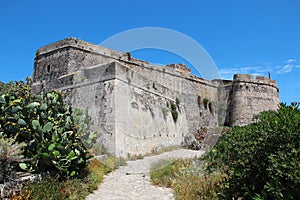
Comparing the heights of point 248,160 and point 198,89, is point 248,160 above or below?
below

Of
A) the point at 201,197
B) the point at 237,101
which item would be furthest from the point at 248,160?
the point at 237,101

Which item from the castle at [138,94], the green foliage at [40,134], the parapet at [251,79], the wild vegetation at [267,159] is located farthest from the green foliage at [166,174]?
the parapet at [251,79]

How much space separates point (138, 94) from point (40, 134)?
7.49 m

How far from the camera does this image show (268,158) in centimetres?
434

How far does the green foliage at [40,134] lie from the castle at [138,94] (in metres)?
3.77

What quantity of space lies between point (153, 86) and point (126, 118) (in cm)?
386

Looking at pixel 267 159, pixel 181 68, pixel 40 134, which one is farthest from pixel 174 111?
pixel 267 159

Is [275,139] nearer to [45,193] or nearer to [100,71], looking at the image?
[45,193]

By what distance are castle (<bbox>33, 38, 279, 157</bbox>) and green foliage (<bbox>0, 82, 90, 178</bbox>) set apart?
148 inches

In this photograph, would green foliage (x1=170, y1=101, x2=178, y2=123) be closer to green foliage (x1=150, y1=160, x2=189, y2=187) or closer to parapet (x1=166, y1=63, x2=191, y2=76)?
parapet (x1=166, y1=63, x2=191, y2=76)

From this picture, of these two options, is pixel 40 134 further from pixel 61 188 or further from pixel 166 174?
pixel 166 174

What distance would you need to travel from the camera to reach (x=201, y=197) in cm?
586

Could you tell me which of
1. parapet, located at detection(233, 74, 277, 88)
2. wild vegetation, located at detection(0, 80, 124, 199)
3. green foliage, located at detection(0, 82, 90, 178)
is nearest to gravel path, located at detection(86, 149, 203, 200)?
wild vegetation, located at detection(0, 80, 124, 199)

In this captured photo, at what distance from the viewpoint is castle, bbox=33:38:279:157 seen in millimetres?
12070
